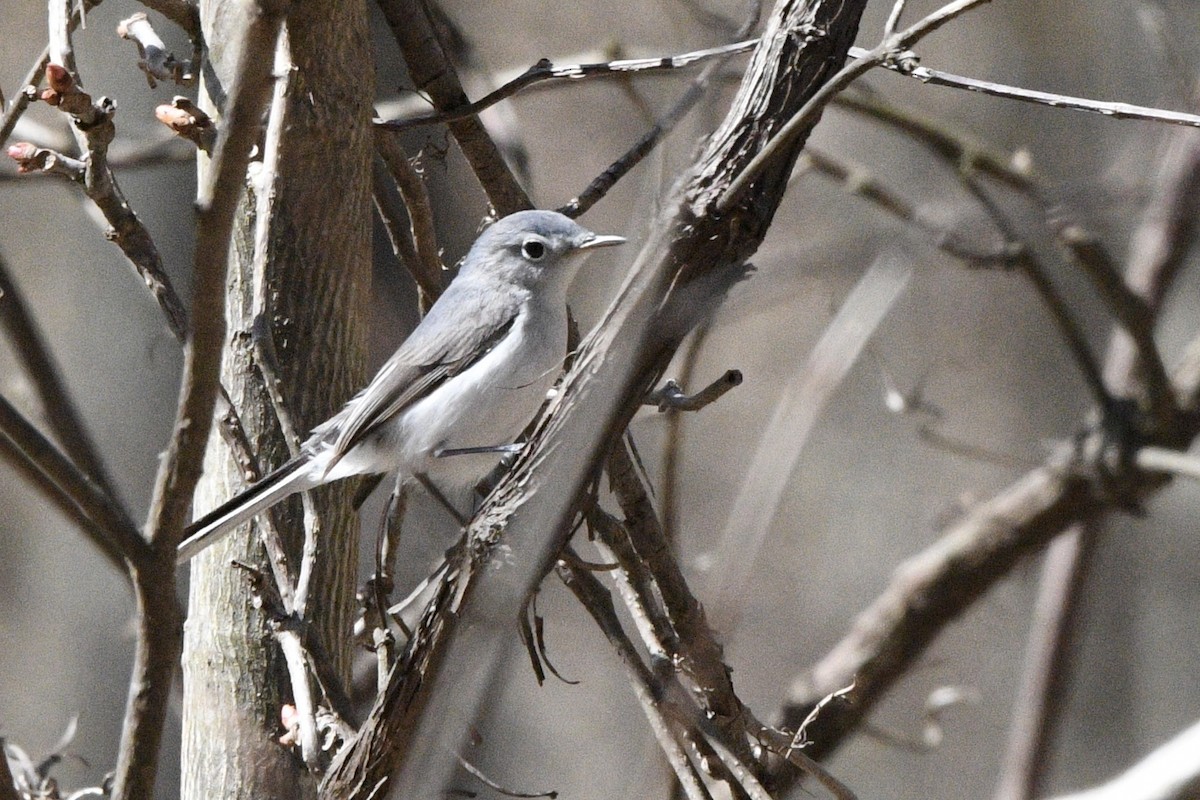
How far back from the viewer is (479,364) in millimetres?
2102

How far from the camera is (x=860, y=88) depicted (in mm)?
3023

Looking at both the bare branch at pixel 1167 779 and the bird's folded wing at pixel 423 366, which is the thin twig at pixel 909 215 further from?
the bare branch at pixel 1167 779

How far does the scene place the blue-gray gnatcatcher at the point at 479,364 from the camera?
6.58 ft

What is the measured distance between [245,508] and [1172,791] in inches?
44.5

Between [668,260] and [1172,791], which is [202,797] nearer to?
[668,260]

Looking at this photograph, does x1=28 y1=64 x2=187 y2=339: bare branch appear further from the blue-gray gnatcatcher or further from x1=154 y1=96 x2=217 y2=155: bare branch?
the blue-gray gnatcatcher

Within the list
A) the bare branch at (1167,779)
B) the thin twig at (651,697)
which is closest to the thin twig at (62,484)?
the thin twig at (651,697)

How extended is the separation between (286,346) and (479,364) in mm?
390

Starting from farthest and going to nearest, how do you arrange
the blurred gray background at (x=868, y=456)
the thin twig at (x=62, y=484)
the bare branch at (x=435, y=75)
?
the blurred gray background at (x=868, y=456)
the bare branch at (x=435, y=75)
the thin twig at (x=62, y=484)

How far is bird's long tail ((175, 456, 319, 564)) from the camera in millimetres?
1670

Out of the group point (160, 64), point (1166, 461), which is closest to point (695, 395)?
point (160, 64)

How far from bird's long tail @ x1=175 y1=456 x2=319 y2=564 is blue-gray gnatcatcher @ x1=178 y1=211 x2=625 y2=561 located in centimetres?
18

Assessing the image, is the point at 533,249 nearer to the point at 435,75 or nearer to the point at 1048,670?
the point at 435,75

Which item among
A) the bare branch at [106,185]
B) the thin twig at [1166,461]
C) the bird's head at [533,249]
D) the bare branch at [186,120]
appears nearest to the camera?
the bare branch at [106,185]
